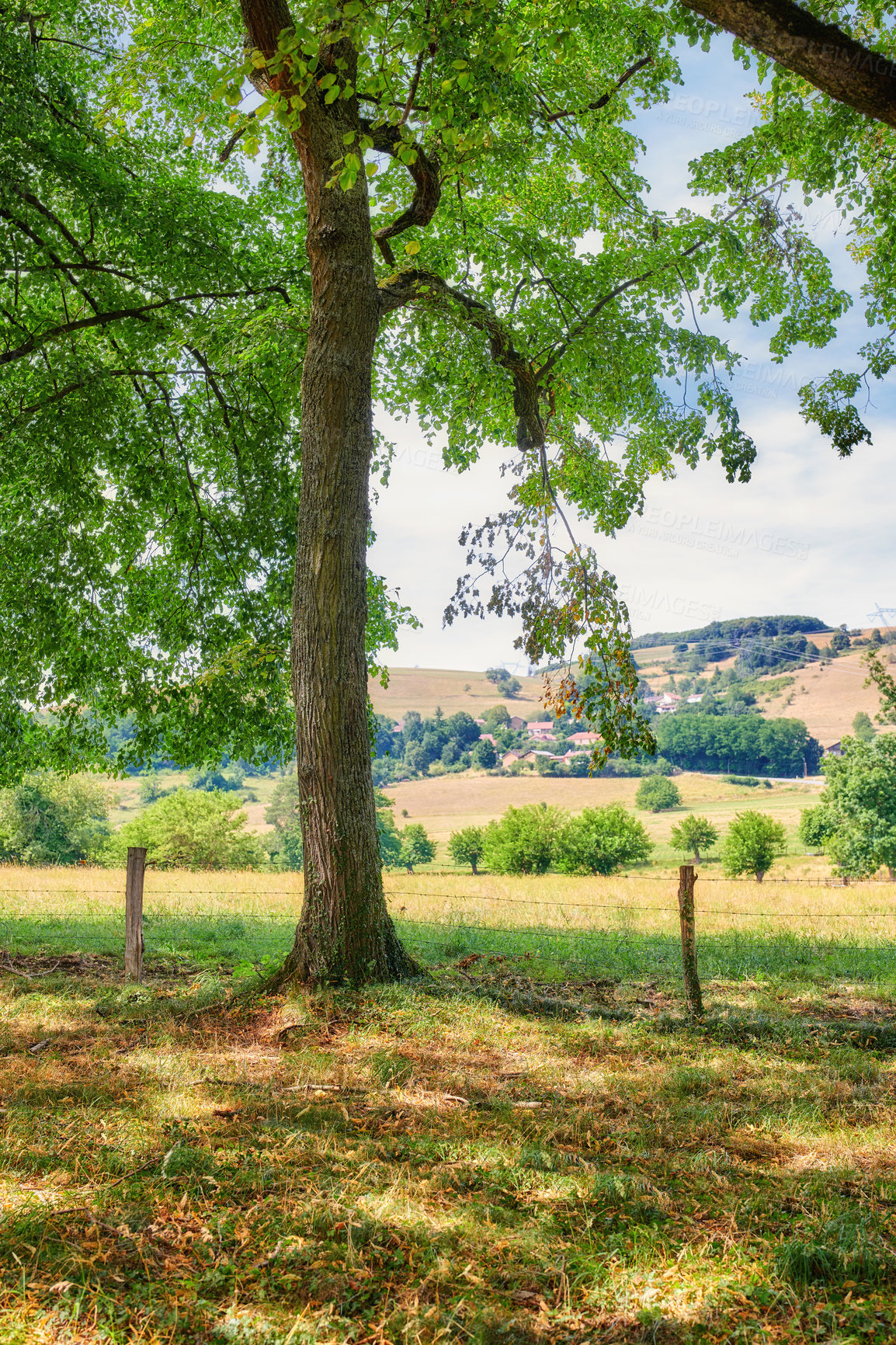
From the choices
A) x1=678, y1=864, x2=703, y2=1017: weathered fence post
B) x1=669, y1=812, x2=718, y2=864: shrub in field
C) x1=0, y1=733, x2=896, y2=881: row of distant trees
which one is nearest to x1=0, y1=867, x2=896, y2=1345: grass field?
x1=678, y1=864, x2=703, y2=1017: weathered fence post

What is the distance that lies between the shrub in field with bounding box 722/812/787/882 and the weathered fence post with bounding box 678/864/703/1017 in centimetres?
4357

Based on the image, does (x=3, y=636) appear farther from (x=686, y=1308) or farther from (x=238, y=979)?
(x=686, y=1308)

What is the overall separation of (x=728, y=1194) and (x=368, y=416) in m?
6.67

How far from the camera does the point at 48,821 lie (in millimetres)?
45250

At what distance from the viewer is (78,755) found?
44.8 ft

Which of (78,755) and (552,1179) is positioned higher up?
(78,755)

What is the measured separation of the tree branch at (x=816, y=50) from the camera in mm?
4031

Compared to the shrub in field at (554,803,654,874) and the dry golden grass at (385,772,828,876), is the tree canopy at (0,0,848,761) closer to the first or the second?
the shrub in field at (554,803,654,874)

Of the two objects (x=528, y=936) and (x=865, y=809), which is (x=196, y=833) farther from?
(x=865, y=809)

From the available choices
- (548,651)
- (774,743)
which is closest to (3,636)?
(548,651)

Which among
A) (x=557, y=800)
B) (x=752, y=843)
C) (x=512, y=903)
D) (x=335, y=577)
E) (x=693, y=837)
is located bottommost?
(x=693, y=837)

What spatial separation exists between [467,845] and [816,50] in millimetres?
65904

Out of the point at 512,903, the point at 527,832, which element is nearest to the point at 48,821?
the point at 527,832

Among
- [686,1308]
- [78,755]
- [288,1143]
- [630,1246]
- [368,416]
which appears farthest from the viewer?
[78,755]
